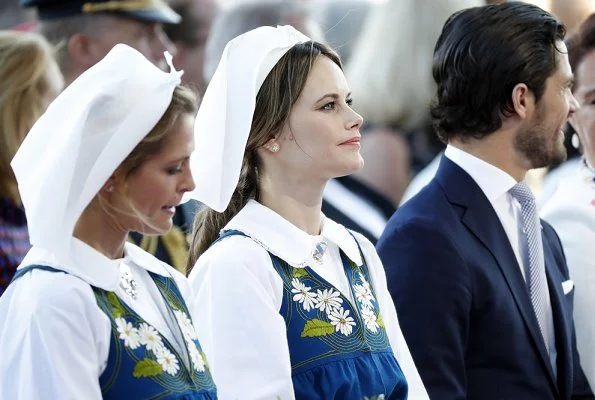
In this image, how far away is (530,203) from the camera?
354cm

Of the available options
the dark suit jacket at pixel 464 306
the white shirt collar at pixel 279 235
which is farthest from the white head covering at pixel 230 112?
the dark suit jacket at pixel 464 306

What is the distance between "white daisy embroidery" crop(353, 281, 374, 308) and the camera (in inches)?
118

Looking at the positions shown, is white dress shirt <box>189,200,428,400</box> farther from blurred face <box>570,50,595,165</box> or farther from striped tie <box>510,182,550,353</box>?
blurred face <box>570,50,595,165</box>

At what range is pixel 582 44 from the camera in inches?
162

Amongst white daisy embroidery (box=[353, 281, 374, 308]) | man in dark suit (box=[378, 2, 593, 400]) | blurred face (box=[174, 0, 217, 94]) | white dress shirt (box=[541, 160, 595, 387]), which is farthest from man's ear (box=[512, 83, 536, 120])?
blurred face (box=[174, 0, 217, 94])

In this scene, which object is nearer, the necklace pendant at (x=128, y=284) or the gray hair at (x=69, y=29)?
the necklace pendant at (x=128, y=284)

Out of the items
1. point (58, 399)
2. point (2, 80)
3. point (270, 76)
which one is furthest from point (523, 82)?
point (58, 399)

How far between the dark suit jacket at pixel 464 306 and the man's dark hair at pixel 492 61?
26cm

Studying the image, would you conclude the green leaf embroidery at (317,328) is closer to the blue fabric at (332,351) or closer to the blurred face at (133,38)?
the blue fabric at (332,351)

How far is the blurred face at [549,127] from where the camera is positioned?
3.56 metres

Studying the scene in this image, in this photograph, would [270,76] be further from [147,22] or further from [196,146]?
[147,22]

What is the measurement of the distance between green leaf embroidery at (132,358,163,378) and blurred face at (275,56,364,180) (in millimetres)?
708

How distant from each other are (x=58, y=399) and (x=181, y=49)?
2901 millimetres

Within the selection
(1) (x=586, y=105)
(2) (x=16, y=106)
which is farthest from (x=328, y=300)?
(1) (x=586, y=105)
